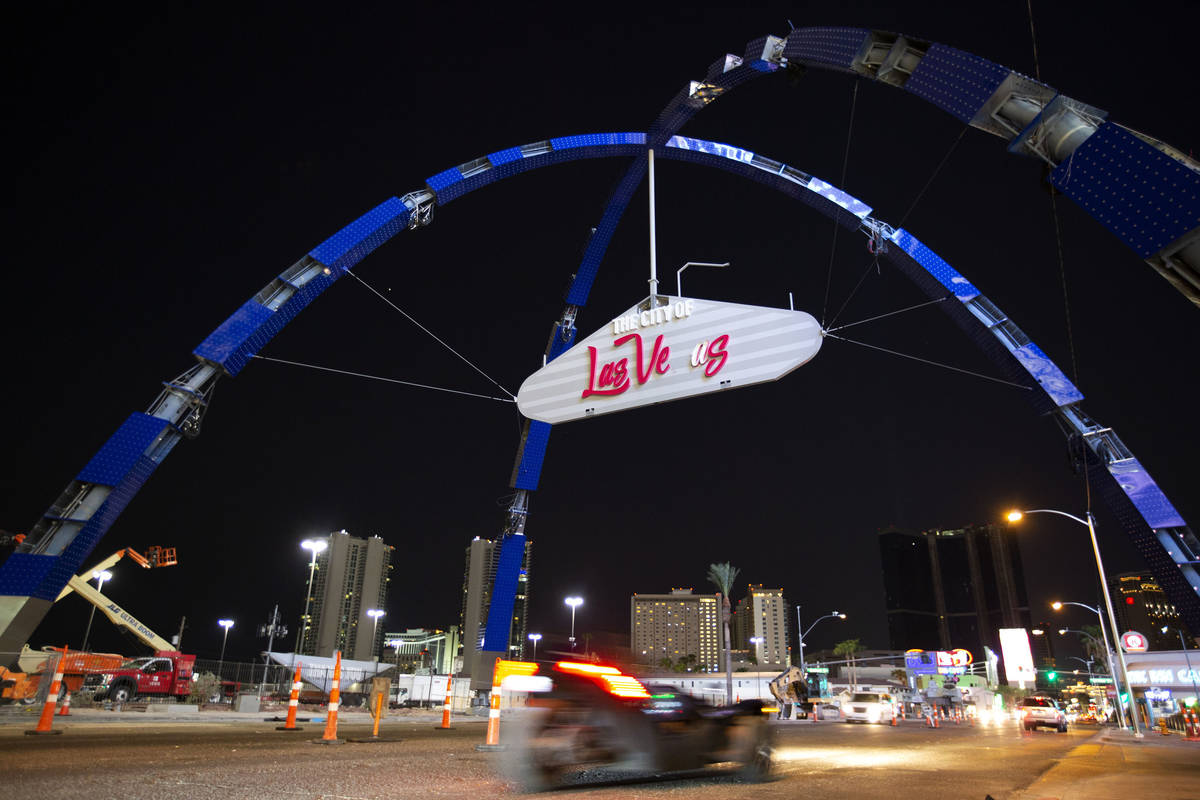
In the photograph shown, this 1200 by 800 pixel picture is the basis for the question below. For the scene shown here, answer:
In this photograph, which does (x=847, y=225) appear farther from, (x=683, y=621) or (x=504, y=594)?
(x=683, y=621)

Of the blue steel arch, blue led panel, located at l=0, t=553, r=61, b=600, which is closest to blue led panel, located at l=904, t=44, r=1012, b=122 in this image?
the blue steel arch

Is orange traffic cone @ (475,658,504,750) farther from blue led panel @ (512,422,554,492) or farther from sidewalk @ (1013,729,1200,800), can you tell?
blue led panel @ (512,422,554,492)

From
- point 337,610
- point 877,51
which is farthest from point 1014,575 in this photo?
point 877,51

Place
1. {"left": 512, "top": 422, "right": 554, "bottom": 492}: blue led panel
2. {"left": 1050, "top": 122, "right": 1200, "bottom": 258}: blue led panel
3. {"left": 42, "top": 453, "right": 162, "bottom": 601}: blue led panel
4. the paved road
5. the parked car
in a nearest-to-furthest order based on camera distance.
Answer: the paved road
{"left": 1050, "top": 122, "right": 1200, "bottom": 258}: blue led panel
{"left": 42, "top": 453, "right": 162, "bottom": 601}: blue led panel
the parked car
{"left": 512, "top": 422, "right": 554, "bottom": 492}: blue led panel

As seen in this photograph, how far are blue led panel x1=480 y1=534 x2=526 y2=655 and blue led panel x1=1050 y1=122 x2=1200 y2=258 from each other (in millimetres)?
23888

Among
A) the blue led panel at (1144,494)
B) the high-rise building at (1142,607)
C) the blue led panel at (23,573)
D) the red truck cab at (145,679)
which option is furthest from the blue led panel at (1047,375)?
the high-rise building at (1142,607)

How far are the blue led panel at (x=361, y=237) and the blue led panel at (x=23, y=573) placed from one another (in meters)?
10.7

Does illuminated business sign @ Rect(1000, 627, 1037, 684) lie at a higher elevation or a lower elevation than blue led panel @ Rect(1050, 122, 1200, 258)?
lower

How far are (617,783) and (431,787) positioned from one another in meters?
1.77

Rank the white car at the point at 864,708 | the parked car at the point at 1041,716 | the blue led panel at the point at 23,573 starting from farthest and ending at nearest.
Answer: the white car at the point at 864,708 → the parked car at the point at 1041,716 → the blue led panel at the point at 23,573

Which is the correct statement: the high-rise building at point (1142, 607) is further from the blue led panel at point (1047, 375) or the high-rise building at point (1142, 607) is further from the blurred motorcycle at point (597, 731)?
the blurred motorcycle at point (597, 731)

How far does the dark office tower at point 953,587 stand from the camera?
148 metres

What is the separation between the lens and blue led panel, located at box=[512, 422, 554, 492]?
27922mm

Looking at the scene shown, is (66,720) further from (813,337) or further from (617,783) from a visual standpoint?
(813,337)
